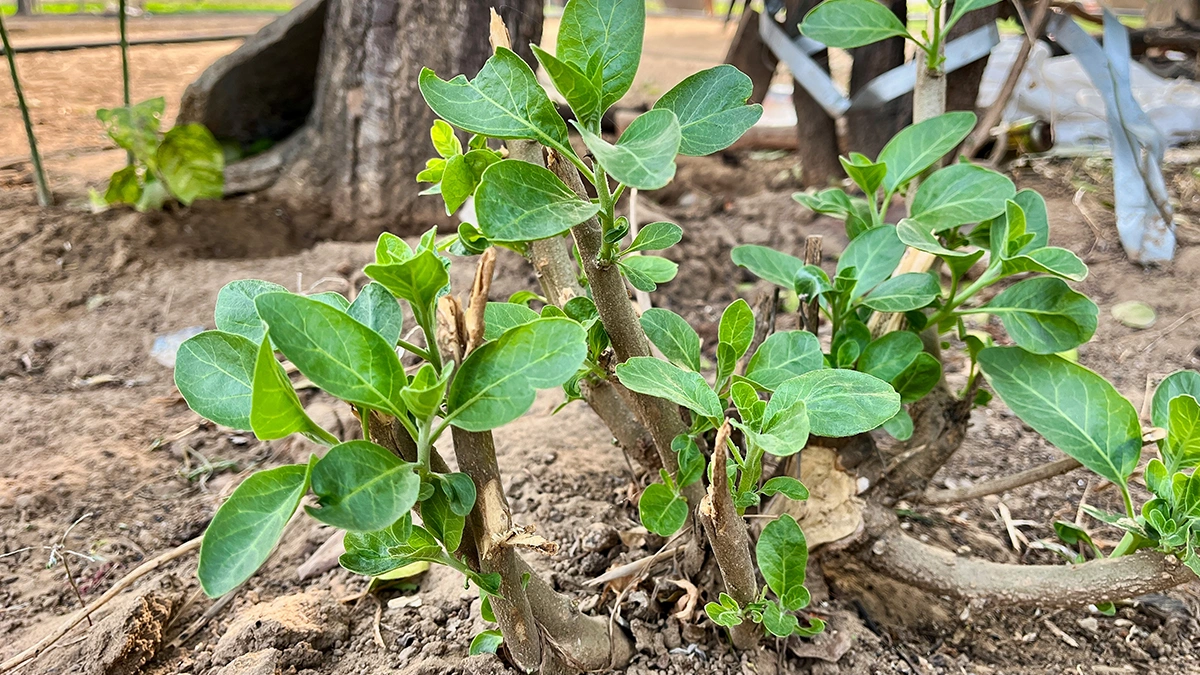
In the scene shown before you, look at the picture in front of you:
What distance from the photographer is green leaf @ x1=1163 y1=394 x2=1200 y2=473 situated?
2.72 feet

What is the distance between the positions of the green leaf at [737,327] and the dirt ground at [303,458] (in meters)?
0.36

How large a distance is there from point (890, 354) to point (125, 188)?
7.46 feet

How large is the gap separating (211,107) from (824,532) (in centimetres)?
246

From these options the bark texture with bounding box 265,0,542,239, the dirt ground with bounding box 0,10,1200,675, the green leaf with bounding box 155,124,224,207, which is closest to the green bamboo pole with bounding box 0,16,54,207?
the dirt ground with bounding box 0,10,1200,675

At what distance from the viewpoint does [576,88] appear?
2.02 feet

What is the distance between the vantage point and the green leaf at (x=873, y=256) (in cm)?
96

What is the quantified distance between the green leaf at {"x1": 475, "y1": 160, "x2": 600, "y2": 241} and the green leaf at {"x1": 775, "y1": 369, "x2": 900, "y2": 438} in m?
0.26

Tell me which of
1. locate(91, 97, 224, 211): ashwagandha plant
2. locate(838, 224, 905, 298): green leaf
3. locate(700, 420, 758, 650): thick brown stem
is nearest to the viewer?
locate(700, 420, 758, 650): thick brown stem

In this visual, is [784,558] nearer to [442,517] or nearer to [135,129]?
[442,517]

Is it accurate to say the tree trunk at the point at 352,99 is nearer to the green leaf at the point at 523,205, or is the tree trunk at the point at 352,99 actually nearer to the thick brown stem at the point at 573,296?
the thick brown stem at the point at 573,296

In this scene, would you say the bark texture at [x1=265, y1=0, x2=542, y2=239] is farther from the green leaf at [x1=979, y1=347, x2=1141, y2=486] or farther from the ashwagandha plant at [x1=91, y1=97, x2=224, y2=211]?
the green leaf at [x1=979, y1=347, x2=1141, y2=486]


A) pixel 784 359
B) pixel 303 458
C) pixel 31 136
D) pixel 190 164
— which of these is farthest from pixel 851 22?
pixel 31 136

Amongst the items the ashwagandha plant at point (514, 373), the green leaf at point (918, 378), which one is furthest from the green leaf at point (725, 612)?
the green leaf at point (918, 378)

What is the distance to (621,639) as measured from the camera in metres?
0.94
